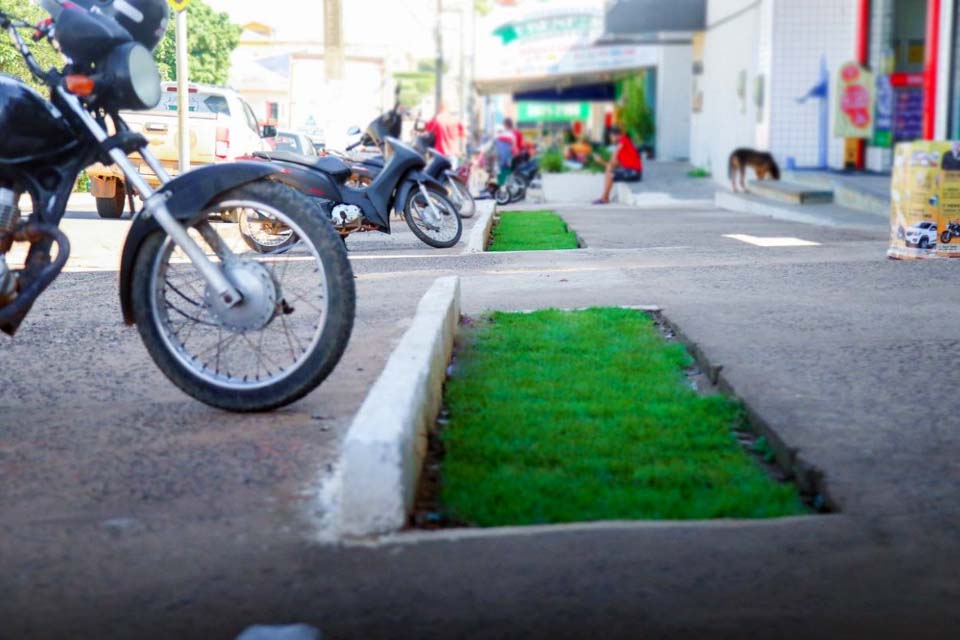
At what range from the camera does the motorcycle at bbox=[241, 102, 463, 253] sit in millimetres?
10953

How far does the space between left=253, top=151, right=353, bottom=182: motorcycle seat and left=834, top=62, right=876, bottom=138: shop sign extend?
45.8 feet

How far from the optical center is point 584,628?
2768mm

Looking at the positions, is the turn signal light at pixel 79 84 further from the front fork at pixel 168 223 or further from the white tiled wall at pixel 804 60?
the white tiled wall at pixel 804 60

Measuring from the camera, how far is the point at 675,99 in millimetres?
43656

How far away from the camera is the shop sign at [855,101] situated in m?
23.0

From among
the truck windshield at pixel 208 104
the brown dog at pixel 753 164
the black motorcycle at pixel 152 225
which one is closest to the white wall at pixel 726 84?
the brown dog at pixel 753 164

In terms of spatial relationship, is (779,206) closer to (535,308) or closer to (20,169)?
(535,308)

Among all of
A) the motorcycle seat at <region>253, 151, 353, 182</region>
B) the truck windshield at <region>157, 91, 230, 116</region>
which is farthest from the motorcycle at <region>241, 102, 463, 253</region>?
the truck windshield at <region>157, 91, 230, 116</region>

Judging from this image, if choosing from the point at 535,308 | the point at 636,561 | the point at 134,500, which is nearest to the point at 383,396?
the point at 134,500

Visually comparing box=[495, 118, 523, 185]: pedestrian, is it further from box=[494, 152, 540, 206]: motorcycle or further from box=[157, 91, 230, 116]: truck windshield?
box=[157, 91, 230, 116]: truck windshield

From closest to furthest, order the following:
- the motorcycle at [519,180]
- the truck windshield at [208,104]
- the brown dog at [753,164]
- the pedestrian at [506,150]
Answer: the truck windshield at [208,104] → the brown dog at [753,164] → the motorcycle at [519,180] → the pedestrian at [506,150]

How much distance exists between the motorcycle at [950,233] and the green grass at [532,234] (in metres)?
3.26

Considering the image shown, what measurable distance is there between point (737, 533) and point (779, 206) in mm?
16558

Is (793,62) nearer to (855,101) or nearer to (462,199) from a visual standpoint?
(855,101)
